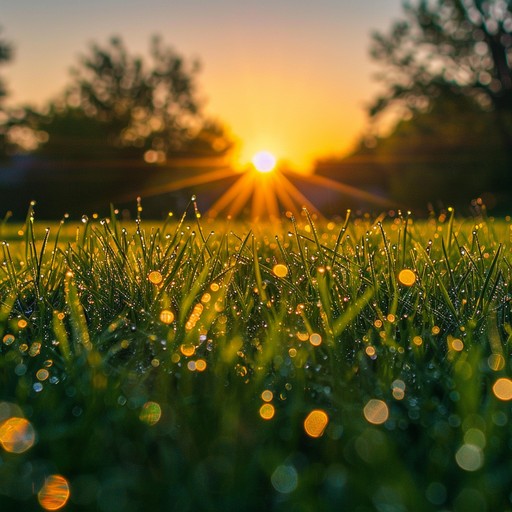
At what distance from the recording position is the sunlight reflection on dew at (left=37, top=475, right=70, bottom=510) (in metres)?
1.09

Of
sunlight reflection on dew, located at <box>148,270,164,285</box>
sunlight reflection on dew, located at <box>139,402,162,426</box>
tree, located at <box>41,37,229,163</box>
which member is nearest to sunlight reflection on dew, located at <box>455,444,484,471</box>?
sunlight reflection on dew, located at <box>139,402,162,426</box>

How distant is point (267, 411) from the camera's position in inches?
56.6

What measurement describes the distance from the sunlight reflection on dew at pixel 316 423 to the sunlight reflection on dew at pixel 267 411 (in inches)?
3.1

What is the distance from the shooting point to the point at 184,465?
1.23 meters

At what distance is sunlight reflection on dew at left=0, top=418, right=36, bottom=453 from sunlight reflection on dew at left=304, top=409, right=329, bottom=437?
59cm

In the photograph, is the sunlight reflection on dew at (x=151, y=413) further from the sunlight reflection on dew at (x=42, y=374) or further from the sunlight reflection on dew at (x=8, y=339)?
the sunlight reflection on dew at (x=8, y=339)

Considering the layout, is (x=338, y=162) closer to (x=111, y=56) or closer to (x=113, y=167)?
(x=113, y=167)

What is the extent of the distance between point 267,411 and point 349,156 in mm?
42083

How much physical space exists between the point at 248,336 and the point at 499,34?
34.5 m

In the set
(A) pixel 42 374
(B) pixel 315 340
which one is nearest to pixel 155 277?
(A) pixel 42 374

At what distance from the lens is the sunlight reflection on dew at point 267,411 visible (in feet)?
4.65

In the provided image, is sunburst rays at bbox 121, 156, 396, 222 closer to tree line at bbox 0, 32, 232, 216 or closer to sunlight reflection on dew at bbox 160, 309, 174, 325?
A: tree line at bbox 0, 32, 232, 216

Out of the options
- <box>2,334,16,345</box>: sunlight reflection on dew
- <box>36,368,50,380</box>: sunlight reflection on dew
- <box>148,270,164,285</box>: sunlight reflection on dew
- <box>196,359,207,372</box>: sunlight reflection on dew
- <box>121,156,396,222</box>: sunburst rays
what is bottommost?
<box>121,156,396,222</box>: sunburst rays

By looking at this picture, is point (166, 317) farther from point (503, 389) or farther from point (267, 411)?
point (503, 389)
